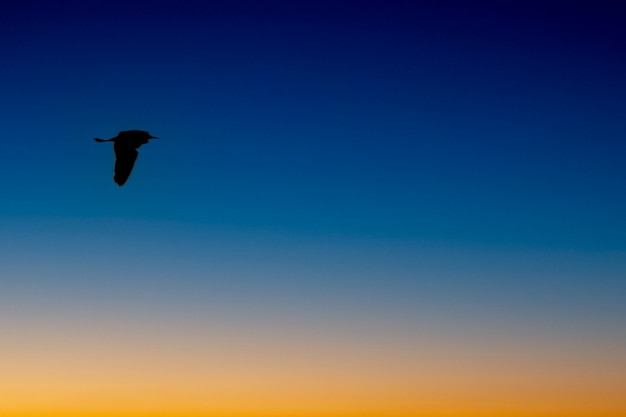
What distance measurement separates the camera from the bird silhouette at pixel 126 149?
16.1 meters

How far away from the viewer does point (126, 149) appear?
1627 centimetres

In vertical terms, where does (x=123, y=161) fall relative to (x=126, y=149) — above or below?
below

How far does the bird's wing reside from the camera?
1605 centimetres

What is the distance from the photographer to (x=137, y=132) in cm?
1636

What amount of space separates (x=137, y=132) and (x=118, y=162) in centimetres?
106

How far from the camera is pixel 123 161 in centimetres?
1612

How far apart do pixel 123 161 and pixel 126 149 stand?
40cm

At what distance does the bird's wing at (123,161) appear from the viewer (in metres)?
16.0

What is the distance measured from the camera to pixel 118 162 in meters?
16.1

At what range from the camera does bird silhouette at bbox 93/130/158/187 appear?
16062mm
